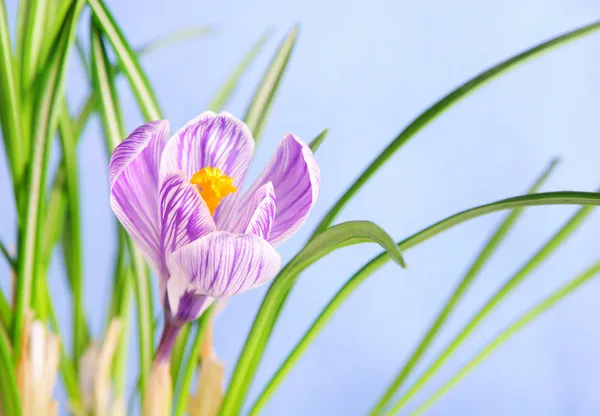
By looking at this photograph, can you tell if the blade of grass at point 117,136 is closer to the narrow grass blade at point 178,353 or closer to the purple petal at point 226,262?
the narrow grass blade at point 178,353

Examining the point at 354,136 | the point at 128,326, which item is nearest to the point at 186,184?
the point at 128,326

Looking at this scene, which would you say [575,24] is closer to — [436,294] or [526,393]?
[436,294]

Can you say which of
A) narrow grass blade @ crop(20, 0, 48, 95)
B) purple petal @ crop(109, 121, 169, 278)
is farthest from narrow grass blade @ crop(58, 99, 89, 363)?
purple petal @ crop(109, 121, 169, 278)

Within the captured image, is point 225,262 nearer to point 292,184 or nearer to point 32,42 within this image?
point 292,184

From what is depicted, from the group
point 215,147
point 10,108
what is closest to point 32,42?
point 10,108

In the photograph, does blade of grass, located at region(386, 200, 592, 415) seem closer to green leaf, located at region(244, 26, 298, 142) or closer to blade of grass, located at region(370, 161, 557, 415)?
blade of grass, located at region(370, 161, 557, 415)

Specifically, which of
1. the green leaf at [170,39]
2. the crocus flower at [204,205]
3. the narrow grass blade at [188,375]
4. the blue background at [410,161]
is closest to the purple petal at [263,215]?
the crocus flower at [204,205]

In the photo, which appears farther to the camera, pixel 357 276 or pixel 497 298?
pixel 497 298
